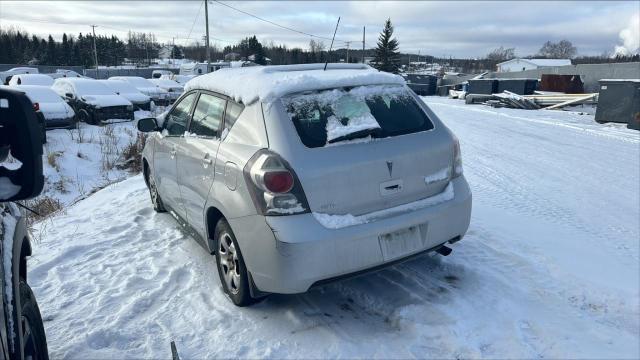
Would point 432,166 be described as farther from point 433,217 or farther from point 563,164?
point 563,164

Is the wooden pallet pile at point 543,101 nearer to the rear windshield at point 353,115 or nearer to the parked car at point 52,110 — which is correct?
the parked car at point 52,110

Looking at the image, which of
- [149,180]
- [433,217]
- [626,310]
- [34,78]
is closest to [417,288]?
[433,217]

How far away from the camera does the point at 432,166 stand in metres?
3.58

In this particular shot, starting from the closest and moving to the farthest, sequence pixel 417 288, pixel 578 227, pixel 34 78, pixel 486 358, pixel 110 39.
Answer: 1. pixel 486 358
2. pixel 417 288
3. pixel 578 227
4. pixel 34 78
5. pixel 110 39

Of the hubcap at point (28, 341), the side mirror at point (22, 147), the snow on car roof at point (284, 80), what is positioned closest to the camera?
the side mirror at point (22, 147)

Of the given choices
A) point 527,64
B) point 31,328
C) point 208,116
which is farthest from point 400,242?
point 527,64

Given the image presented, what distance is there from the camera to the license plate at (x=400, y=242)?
3.28 meters

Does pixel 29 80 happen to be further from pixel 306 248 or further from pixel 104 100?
pixel 306 248

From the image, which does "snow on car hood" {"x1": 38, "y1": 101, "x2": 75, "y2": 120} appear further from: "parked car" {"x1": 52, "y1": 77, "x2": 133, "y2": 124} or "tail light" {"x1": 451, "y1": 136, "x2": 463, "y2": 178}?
"tail light" {"x1": 451, "y1": 136, "x2": 463, "y2": 178}

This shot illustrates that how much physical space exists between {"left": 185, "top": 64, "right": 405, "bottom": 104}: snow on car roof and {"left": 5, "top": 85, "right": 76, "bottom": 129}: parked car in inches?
468

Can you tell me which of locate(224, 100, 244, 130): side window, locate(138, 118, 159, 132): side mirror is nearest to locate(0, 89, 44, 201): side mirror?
locate(224, 100, 244, 130): side window

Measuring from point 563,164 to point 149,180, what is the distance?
7341 mm

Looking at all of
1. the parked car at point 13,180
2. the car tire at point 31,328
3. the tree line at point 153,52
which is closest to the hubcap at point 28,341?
the car tire at point 31,328

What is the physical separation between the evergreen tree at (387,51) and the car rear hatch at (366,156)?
179 feet
